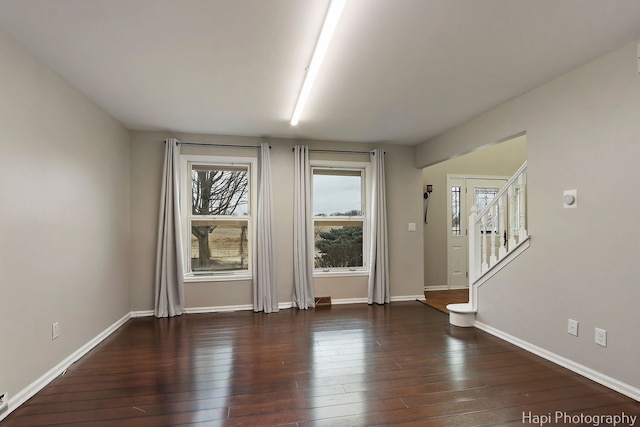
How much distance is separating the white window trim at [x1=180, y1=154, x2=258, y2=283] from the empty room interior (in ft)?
0.11

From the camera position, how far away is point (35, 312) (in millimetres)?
2340

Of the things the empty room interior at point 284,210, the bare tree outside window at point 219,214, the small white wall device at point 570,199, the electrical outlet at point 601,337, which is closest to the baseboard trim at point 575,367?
the empty room interior at point 284,210

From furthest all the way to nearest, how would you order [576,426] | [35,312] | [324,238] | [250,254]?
[324,238] → [250,254] → [35,312] → [576,426]

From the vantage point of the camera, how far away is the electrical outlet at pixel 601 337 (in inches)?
94.5

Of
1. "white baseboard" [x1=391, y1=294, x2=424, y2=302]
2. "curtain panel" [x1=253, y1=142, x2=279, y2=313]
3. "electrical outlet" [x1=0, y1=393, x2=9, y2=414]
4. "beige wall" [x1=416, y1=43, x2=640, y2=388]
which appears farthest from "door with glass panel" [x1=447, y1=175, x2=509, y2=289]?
"electrical outlet" [x1=0, y1=393, x2=9, y2=414]

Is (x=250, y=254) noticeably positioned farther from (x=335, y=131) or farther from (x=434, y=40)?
(x=434, y=40)

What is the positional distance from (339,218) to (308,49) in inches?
121

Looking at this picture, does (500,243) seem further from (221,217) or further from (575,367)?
(221,217)

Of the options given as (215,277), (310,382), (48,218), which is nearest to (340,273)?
(215,277)

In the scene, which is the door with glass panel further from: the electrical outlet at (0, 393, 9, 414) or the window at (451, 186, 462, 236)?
the electrical outlet at (0, 393, 9, 414)

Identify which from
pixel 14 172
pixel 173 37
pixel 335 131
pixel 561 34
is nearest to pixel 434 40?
pixel 561 34

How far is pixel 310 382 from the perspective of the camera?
246cm

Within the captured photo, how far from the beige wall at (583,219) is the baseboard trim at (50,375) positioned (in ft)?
13.7

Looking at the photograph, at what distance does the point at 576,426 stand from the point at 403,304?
2.96m
